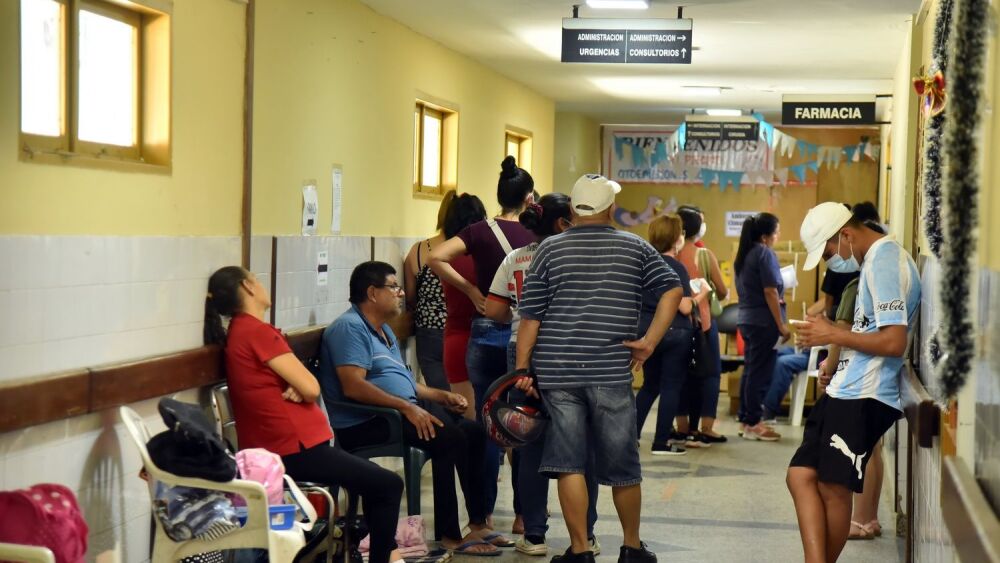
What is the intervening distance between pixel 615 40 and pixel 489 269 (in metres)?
2.13

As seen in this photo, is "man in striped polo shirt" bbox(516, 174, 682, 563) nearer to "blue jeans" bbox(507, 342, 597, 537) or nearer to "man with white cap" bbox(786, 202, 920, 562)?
"blue jeans" bbox(507, 342, 597, 537)

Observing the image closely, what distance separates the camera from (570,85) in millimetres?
11609

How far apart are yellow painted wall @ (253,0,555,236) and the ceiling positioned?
235mm

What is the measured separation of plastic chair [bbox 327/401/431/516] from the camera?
5.44 m

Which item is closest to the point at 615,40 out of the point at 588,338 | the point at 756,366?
the point at 756,366

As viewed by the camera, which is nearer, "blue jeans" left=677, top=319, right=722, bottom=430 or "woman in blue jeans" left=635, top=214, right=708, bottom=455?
"woman in blue jeans" left=635, top=214, right=708, bottom=455

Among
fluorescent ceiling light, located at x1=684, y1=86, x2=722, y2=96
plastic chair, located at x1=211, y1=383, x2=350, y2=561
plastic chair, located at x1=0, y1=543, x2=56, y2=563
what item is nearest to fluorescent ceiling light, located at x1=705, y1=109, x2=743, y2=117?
fluorescent ceiling light, located at x1=684, y1=86, x2=722, y2=96

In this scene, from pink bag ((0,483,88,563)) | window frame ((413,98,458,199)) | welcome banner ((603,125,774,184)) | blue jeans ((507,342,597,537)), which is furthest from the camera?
welcome banner ((603,125,774,184))

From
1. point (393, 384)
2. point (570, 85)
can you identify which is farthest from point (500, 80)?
point (393, 384)

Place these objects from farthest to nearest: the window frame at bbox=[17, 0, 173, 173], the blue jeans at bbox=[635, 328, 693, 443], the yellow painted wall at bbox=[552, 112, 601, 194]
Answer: the yellow painted wall at bbox=[552, 112, 601, 194]
the blue jeans at bbox=[635, 328, 693, 443]
the window frame at bbox=[17, 0, 173, 173]

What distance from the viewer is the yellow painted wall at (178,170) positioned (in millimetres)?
3738

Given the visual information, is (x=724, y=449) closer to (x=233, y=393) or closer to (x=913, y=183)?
(x=913, y=183)

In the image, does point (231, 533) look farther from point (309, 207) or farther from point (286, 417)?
point (309, 207)

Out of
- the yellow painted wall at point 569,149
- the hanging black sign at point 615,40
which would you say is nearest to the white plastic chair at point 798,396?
the hanging black sign at point 615,40
